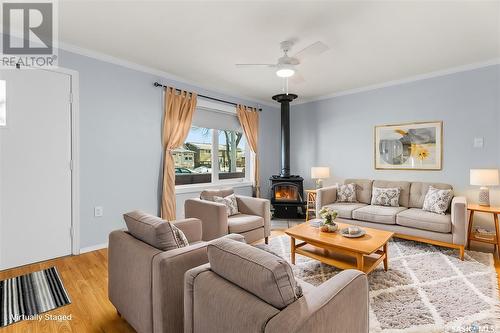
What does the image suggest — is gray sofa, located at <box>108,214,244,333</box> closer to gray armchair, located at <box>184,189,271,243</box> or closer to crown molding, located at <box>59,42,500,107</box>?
gray armchair, located at <box>184,189,271,243</box>

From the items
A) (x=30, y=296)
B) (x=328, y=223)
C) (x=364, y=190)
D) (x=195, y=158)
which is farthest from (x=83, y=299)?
(x=364, y=190)

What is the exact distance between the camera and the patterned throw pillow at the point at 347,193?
4551 mm

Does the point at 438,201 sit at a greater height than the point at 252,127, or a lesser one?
lesser

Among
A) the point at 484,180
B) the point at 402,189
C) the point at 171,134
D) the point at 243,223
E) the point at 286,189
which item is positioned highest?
the point at 171,134

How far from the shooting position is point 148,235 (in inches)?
67.8

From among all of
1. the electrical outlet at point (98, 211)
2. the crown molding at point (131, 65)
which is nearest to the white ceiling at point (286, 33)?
the crown molding at point (131, 65)

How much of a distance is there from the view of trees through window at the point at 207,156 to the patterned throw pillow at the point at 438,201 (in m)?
3.38

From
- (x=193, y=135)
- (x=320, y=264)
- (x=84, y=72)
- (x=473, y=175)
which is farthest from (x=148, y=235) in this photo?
(x=473, y=175)

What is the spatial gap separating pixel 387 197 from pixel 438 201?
2.32 feet

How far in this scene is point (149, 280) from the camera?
1573mm

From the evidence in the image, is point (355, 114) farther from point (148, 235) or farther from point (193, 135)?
point (148, 235)

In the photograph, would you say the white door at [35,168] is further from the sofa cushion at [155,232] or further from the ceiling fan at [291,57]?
the ceiling fan at [291,57]

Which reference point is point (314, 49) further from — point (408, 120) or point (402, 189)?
point (402, 189)

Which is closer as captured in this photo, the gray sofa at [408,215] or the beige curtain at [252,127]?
the gray sofa at [408,215]
